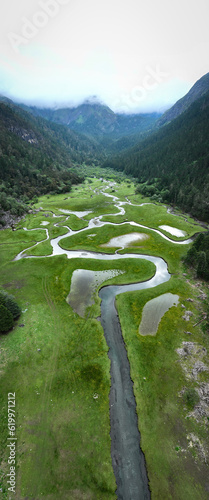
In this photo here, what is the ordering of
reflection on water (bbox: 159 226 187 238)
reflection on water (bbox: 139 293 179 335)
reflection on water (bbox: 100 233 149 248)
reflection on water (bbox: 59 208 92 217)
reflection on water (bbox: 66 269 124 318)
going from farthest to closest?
1. reflection on water (bbox: 59 208 92 217)
2. reflection on water (bbox: 159 226 187 238)
3. reflection on water (bbox: 100 233 149 248)
4. reflection on water (bbox: 66 269 124 318)
5. reflection on water (bbox: 139 293 179 335)

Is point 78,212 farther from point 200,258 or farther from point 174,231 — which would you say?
point 200,258

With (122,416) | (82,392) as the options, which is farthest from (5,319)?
(122,416)

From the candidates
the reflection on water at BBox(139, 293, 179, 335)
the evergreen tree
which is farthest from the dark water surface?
the evergreen tree

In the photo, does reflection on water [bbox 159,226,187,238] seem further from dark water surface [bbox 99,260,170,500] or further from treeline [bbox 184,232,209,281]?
dark water surface [bbox 99,260,170,500]

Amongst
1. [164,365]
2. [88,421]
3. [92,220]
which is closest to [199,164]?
[92,220]

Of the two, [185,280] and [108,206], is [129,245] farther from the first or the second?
[108,206]

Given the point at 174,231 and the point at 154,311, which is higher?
the point at 174,231
